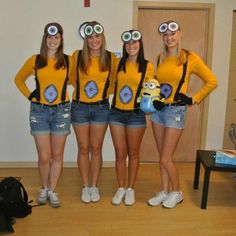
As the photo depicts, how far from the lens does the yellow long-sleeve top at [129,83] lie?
2.60m

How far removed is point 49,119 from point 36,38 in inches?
51.6

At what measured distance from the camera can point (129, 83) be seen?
2.61 metres

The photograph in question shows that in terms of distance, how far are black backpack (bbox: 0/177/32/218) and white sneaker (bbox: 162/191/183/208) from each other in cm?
113

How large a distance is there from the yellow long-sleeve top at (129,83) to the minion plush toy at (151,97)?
7cm

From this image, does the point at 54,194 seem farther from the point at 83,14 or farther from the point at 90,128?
the point at 83,14

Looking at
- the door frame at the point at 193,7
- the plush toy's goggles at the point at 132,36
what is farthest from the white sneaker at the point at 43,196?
the door frame at the point at 193,7

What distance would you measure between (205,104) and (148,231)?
1.96 metres

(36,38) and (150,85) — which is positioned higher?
(36,38)

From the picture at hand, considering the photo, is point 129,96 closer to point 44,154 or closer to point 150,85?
point 150,85

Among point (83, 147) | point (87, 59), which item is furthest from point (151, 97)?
point (83, 147)

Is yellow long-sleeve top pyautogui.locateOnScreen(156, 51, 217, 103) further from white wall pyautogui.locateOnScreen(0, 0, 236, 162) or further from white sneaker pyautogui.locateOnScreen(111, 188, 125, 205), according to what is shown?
white wall pyautogui.locateOnScreen(0, 0, 236, 162)

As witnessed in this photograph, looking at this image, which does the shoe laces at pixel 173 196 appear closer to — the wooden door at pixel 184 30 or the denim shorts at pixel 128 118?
the denim shorts at pixel 128 118

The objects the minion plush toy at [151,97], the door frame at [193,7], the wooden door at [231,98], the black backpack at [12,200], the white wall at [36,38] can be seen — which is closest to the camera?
the black backpack at [12,200]

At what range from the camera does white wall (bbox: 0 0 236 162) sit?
3.49 meters
